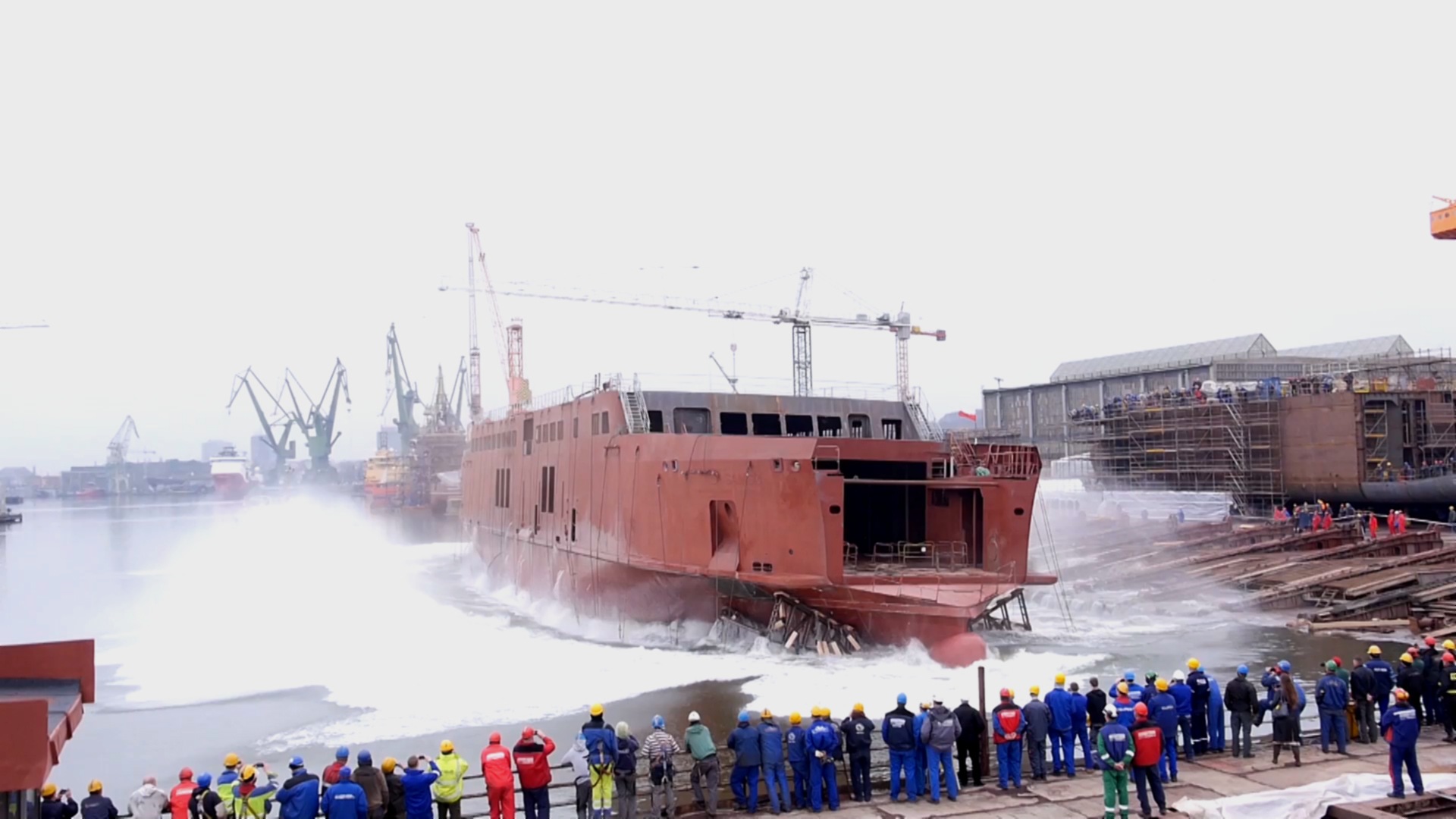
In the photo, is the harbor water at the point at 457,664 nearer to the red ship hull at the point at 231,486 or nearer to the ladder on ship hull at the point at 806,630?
the ladder on ship hull at the point at 806,630

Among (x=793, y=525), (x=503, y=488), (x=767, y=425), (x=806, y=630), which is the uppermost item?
(x=767, y=425)

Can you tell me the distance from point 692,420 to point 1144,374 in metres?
45.4

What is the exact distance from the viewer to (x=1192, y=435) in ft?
149

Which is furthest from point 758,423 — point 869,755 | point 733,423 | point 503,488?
point 869,755

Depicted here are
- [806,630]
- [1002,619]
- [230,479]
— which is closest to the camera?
[806,630]

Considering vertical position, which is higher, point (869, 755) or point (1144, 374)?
point (1144, 374)

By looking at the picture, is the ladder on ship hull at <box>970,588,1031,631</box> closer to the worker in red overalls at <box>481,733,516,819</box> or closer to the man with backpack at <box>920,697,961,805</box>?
the man with backpack at <box>920,697,961,805</box>

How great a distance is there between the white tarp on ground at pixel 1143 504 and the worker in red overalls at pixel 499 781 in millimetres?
31037

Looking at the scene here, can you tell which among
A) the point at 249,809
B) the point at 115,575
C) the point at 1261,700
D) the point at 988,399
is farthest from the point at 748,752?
the point at 988,399

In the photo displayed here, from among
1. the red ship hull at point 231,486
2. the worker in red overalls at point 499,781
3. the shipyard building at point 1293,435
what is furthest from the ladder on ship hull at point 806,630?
the red ship hull at point 231,486

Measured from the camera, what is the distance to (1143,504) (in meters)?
45.7

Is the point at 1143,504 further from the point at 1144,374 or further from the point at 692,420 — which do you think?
the point at 692,420

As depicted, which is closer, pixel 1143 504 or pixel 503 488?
pixel 503 488

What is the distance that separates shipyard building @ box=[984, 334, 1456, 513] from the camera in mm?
39312
